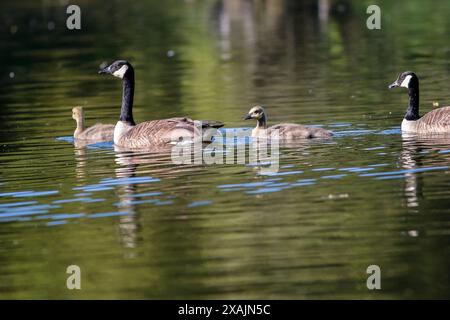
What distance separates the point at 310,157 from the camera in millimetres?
18812

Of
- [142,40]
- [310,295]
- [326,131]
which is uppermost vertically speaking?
[142,40]

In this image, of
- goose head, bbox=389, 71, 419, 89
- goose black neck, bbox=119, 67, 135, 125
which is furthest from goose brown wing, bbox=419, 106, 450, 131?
goose black neck, bbox=119, 67, 135, 125

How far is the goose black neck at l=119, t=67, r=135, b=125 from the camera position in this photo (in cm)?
2313

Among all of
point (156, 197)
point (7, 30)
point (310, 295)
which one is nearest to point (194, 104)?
point (156, 197)

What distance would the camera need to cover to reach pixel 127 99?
23594 millimetres

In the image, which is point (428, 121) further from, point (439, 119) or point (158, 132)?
point (158, 132)

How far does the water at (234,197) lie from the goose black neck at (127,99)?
1244 millimetres

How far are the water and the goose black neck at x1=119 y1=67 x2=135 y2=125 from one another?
4.08 ft

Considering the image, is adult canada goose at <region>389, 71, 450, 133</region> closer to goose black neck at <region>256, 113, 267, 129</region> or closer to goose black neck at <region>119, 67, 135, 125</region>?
goose black neck at <region>256, 113, 267, 129</region>

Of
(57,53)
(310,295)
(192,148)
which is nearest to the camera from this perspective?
(310,295)

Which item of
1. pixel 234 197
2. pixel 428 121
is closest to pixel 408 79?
pixel 428 121

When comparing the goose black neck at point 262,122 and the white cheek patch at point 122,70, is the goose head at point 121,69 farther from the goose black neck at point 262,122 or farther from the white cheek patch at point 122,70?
the goose black neck at point 262,122

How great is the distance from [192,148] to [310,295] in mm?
9762

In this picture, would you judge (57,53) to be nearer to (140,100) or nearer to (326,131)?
(140,100)
